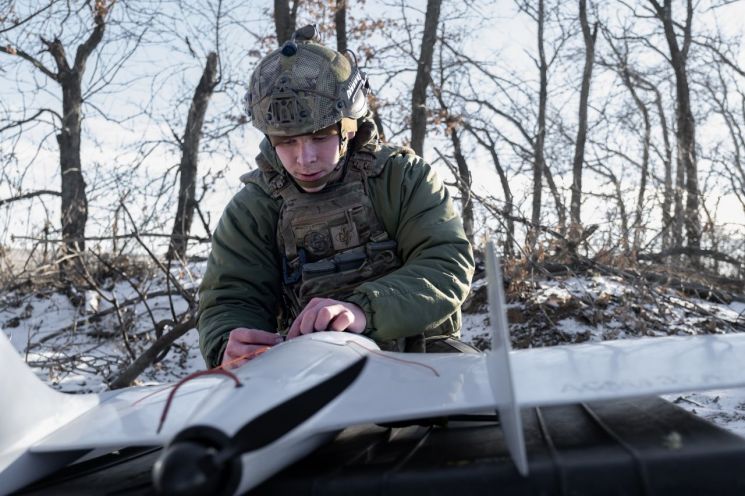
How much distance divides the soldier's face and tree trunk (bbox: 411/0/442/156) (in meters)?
4.92

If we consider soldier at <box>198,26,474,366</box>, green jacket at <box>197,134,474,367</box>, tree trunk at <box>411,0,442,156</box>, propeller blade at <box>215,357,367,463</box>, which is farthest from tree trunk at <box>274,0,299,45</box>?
propeller blade at <box>215,357,367,463</box>

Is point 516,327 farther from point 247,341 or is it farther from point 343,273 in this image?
point 247,341

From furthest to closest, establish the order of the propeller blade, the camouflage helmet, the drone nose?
1. the camouflage helmet
2. the propeller blade
3. the drone nose

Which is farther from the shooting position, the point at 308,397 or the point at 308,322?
the point at 308,322

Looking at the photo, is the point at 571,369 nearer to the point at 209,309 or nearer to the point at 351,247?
the point at 351,247

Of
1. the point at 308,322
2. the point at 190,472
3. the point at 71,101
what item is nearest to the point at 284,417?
the point at 190,472

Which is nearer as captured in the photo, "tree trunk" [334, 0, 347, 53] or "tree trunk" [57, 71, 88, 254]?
"tree trunk" [334, 0, 347, 53]

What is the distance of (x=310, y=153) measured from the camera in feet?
7.76

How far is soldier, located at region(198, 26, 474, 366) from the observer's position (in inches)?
91.0

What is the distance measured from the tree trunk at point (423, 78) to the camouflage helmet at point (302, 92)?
15.9ft

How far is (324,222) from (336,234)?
2.3 inches

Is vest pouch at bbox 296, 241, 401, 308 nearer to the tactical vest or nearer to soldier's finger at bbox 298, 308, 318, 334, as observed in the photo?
the tactical vest

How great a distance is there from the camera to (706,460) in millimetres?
1242

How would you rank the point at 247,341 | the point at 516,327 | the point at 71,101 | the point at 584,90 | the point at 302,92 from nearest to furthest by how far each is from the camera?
the point at 247,341 → the point at 302,92 → the point at 516,327 → the point at 71,101 → the point at 584,90
